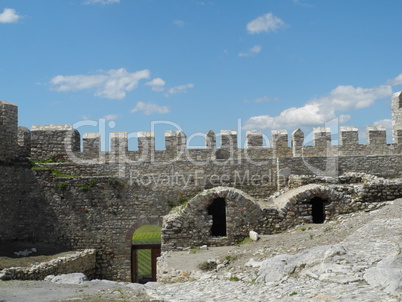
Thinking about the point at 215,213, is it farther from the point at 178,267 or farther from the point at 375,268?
the point at 375,268

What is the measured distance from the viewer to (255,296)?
7.50 m

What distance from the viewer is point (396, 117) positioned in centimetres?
1773

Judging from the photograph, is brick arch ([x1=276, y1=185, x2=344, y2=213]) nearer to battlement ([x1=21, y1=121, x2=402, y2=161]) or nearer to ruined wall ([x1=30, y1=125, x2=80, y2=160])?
battlement ([x1=21, y1=121, x2=402, y2=161])

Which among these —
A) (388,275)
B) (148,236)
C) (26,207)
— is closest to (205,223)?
(148,236)

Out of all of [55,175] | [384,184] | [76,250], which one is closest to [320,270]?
[384,184]

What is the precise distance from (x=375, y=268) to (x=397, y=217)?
14.3ft

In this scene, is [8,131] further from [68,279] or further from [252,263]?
[252,263]

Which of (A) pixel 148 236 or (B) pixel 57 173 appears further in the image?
(A) pixel 148 236

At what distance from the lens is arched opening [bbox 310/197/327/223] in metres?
14.3

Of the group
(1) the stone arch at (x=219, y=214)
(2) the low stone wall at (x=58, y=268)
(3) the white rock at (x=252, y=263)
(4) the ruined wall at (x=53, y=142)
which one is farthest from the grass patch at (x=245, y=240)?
(4) the ruined wall at (x=53, y=142)

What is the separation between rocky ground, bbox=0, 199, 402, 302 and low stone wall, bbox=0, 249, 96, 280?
0.93 metres

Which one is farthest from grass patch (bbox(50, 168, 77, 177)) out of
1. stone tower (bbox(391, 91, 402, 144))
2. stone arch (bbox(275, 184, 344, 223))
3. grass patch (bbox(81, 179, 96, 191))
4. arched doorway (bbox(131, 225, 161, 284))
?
stone tower (bbox(391, 91, 402, 144))

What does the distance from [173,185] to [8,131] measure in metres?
6.11

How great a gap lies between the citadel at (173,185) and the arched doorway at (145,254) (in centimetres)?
53
